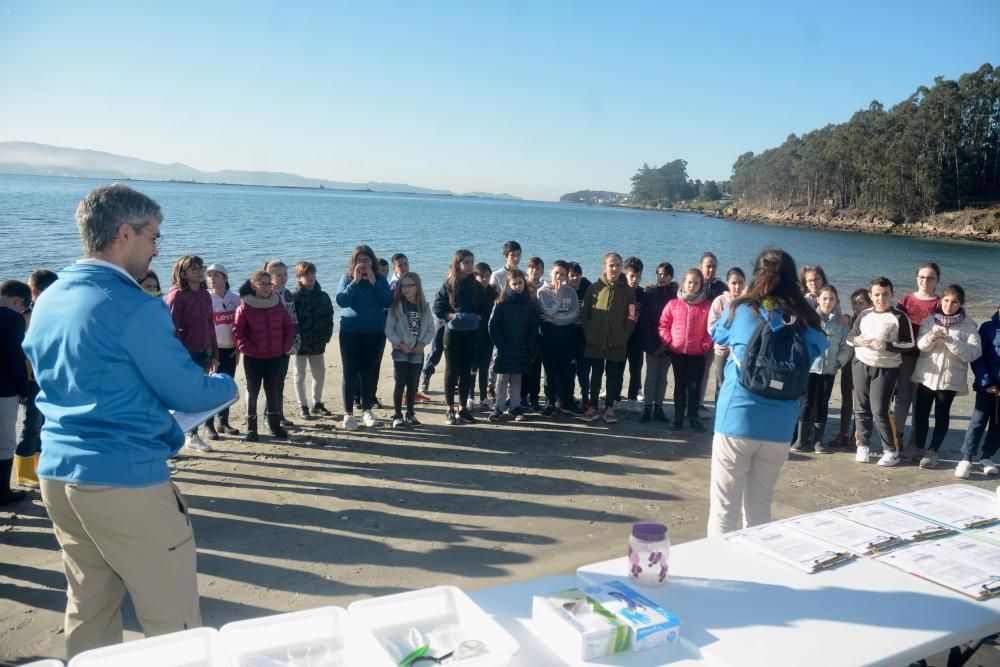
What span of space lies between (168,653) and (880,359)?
677 cm

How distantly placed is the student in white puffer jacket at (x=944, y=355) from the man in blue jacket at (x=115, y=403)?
661 centimetres

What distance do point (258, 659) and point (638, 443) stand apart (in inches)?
231

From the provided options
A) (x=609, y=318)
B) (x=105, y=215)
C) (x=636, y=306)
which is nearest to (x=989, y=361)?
(x=636, y=306)

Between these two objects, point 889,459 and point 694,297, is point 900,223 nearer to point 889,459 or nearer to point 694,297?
point 694,297

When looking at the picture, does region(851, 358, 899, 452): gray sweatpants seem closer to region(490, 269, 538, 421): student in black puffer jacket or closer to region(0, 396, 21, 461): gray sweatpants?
region(490, 269, 538, 421): student in black puffer jacket

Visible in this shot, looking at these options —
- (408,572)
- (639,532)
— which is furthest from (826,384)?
(639,532)

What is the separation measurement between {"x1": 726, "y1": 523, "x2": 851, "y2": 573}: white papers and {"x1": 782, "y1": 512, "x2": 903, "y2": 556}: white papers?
0.06 meters

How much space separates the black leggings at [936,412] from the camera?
22.2ft

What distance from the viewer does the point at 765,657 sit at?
1950mm

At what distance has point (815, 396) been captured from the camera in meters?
7.22

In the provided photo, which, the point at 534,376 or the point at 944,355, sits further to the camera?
the point at 534,376

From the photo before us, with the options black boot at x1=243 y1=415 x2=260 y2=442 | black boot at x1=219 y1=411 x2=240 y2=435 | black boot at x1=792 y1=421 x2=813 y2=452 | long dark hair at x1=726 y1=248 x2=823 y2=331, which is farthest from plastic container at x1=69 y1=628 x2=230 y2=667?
black boot at x1=792 y1=421 x2=813 y2=452

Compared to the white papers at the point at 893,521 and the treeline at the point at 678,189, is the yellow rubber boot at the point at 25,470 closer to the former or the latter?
the white papers at the point at 893,521

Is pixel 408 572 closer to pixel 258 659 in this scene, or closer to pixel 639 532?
pixel 639 532
